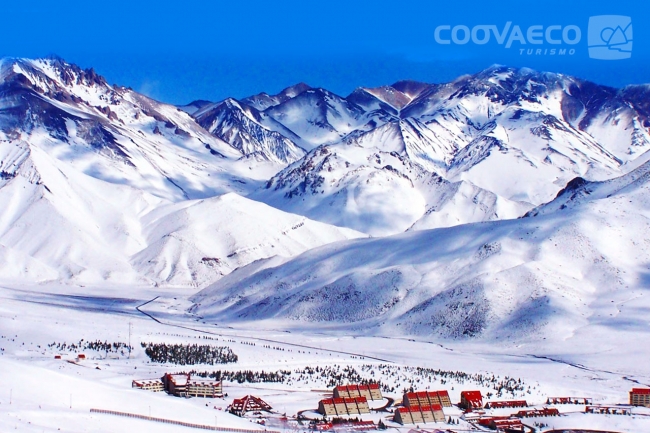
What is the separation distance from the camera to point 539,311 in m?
152

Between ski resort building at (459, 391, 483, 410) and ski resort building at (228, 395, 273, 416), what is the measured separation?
1669 centimetres

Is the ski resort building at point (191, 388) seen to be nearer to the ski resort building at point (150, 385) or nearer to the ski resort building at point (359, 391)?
the ski resort building at point (150, 385)

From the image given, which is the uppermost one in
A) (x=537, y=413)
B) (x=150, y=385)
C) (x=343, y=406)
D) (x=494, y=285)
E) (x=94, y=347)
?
(x=494, y=285)

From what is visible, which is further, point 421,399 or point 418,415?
point 421,399

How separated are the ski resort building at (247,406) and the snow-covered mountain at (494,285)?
72.8 meters

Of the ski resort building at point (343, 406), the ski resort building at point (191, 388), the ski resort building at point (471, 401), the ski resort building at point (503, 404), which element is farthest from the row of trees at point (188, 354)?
the ski resort building at point (503, 404)

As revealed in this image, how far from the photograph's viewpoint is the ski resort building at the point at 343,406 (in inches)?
3135

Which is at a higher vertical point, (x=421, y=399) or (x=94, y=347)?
(x=94, y=347)

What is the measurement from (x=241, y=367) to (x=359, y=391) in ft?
87.8

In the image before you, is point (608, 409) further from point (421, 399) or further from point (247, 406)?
point (247, 406)

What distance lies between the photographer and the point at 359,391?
278 feet

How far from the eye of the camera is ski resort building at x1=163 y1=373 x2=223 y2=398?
8506cm

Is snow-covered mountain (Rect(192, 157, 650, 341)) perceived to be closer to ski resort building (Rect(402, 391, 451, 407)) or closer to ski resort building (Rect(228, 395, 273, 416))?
ski resort building (Rect(402, 391, 451, 407))

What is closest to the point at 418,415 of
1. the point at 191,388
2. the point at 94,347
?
the point at 191,388
